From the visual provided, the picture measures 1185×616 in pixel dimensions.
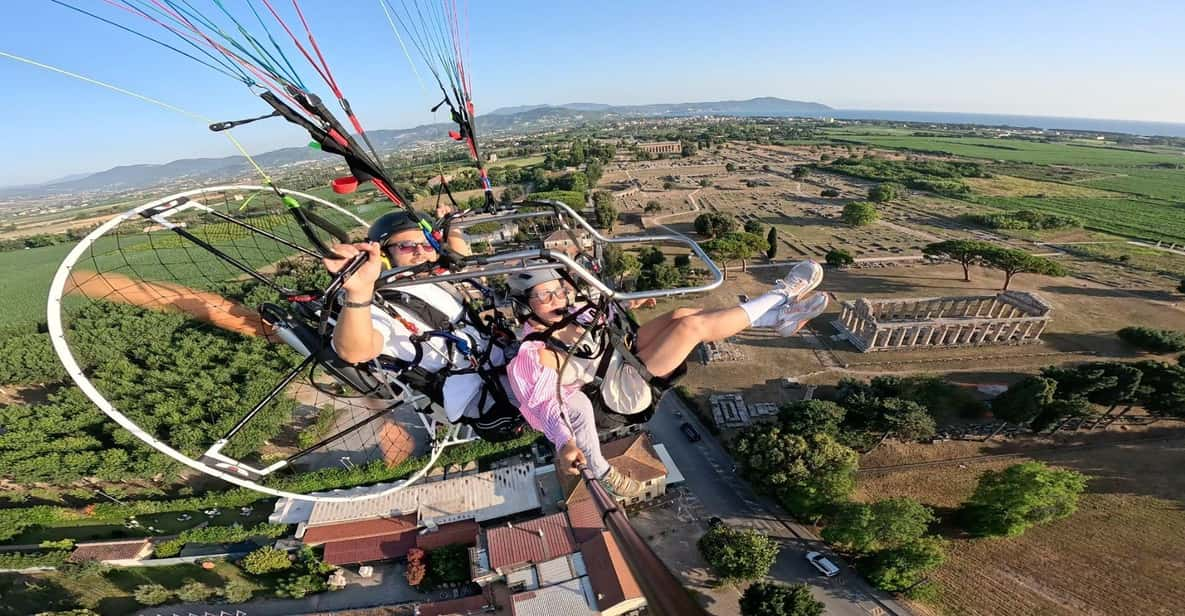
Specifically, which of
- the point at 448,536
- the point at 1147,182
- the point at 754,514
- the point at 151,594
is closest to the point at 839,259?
the point at 754,514

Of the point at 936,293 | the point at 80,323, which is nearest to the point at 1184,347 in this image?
the point at 936,293

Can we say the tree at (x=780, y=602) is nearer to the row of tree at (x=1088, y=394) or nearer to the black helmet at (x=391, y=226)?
the black helmet at (x=391, y=226)

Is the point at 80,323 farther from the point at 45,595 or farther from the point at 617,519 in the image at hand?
the point at 617,519

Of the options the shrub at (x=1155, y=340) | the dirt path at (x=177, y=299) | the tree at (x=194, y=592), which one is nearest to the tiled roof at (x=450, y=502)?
the tree at (x=194, y=592)

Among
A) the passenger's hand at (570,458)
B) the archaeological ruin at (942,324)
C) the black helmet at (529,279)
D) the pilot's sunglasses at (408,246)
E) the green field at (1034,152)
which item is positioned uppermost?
the green field at (1034,152)

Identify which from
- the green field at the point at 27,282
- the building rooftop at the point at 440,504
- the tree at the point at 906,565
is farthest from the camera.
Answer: the green field at the point at 27,282

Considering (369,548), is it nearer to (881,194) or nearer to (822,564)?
(822,564)
